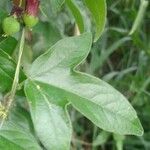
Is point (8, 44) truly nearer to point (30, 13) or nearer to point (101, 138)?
point (30, 13)

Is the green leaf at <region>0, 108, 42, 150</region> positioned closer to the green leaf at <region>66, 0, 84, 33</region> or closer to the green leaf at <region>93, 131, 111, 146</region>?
the green leaf at <region>66, 0, 84, 33</region>

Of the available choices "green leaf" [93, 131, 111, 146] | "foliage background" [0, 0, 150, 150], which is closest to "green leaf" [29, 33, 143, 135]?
"foliage background" [0, 0, 150, 150]

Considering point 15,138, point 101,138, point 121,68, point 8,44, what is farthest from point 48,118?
point 121,68

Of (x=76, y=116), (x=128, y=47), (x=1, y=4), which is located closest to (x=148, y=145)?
(x=76, y=116)

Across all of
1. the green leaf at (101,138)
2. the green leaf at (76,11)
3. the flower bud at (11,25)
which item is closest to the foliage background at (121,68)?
the green leaf at (101,138)

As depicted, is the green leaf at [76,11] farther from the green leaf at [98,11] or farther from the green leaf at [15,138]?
the green leaf at [15,138]

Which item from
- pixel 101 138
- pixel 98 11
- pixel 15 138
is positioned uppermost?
pixel 98 11

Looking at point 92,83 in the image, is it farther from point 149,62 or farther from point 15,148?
point 149,62
